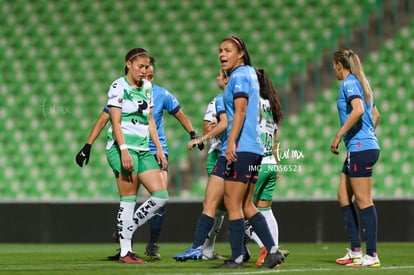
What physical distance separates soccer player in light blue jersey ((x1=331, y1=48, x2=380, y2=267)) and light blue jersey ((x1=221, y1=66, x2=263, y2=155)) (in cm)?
98

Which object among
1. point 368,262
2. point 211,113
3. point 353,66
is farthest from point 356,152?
point 211,113

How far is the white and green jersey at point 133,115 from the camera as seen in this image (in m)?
8.43

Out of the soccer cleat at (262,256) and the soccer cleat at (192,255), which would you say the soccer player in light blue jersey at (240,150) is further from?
the soccer cleat at (192,255)

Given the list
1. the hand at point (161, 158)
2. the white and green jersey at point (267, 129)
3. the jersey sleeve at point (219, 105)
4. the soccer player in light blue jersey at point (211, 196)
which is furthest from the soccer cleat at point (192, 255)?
the jersey sleeve at point (219, 105)

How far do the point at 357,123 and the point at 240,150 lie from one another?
1520 millimetres

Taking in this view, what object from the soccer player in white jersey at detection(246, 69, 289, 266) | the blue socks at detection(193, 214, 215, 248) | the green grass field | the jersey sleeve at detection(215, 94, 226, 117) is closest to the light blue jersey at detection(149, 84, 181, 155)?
the jersey sleeve at detection(215, 94, 226, 117)

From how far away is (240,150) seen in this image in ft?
24.3

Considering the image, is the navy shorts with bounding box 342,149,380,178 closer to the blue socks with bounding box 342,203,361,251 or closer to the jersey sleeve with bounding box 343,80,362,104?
the blue socks with bounding box 342,203,361,251

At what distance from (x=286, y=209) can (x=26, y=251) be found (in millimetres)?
4170

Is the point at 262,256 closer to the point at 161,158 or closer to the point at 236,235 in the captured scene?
the point at 236,235

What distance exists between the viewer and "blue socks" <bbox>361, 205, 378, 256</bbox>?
27.0 ft

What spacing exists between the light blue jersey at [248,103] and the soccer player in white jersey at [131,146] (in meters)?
1.20

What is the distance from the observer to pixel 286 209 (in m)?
13.9

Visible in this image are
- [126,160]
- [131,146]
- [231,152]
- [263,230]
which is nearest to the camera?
[231,152]
